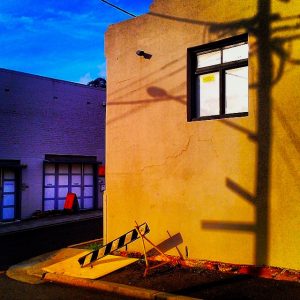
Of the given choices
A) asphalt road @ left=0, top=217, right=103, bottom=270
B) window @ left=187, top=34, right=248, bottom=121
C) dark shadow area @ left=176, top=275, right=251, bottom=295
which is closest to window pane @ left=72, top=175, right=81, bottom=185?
asphalt road @ left=0, top=217, right=103, bottom=270

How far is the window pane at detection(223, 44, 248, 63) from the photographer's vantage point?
8828 mm

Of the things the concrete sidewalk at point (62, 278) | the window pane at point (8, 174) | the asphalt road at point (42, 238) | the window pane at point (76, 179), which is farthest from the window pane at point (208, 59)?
the window pane at point (76, 179)

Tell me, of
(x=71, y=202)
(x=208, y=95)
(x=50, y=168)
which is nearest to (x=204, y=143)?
(x=208, y=95)

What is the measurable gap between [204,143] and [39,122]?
45.2ft

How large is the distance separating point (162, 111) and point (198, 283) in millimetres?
3974

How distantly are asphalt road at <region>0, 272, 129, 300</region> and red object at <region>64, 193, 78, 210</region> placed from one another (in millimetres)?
12830

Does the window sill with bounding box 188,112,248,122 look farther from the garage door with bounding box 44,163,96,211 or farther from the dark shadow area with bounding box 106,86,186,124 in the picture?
the garage door with bounding box 44,163,96,211

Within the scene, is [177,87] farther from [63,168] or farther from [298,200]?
[63,168]

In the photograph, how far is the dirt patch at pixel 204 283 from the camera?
7039mm

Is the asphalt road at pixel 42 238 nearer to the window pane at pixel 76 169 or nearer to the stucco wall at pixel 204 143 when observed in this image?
the stucco wall at pixel 204 143

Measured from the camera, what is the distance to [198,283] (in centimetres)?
780

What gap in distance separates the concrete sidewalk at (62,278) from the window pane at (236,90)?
12.9 feet

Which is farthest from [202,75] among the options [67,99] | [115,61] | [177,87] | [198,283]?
[67,99]

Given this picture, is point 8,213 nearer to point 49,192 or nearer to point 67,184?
point 49,192
